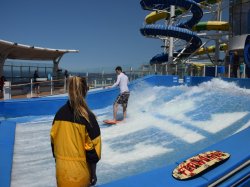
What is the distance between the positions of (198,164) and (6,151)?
12.2 ft

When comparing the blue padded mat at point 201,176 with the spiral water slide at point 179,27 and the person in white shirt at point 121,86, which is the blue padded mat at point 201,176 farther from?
the spiral water slide at point 179,27

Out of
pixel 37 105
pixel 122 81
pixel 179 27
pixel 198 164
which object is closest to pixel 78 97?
pixel 198 164

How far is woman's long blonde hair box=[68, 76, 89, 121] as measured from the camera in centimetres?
236

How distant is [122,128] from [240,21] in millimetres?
15366

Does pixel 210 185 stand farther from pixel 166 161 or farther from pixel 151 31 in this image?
pixel 151 31

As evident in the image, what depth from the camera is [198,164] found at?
2.74 metres

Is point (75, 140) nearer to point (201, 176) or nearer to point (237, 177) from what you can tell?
point (201, 176)

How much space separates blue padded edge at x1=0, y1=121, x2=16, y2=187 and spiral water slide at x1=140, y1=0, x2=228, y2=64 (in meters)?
16.4

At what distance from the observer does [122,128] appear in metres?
7.71

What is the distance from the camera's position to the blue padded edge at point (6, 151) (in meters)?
4.08

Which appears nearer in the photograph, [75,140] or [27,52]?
[75,140]

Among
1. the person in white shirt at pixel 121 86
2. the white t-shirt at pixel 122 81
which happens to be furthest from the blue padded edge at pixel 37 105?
the white t-shirt at pixel 122 81

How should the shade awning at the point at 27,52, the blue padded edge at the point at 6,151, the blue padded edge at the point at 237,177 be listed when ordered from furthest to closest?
the shade awning at the point at 27,52
the blue padded edge at the point at 6,151
the blue padded edge at the point at 237,177

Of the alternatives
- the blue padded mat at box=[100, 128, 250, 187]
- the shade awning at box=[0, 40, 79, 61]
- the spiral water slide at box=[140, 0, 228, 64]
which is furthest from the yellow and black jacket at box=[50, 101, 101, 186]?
the spiral water slide at box=[140, 0, 228, 64]
